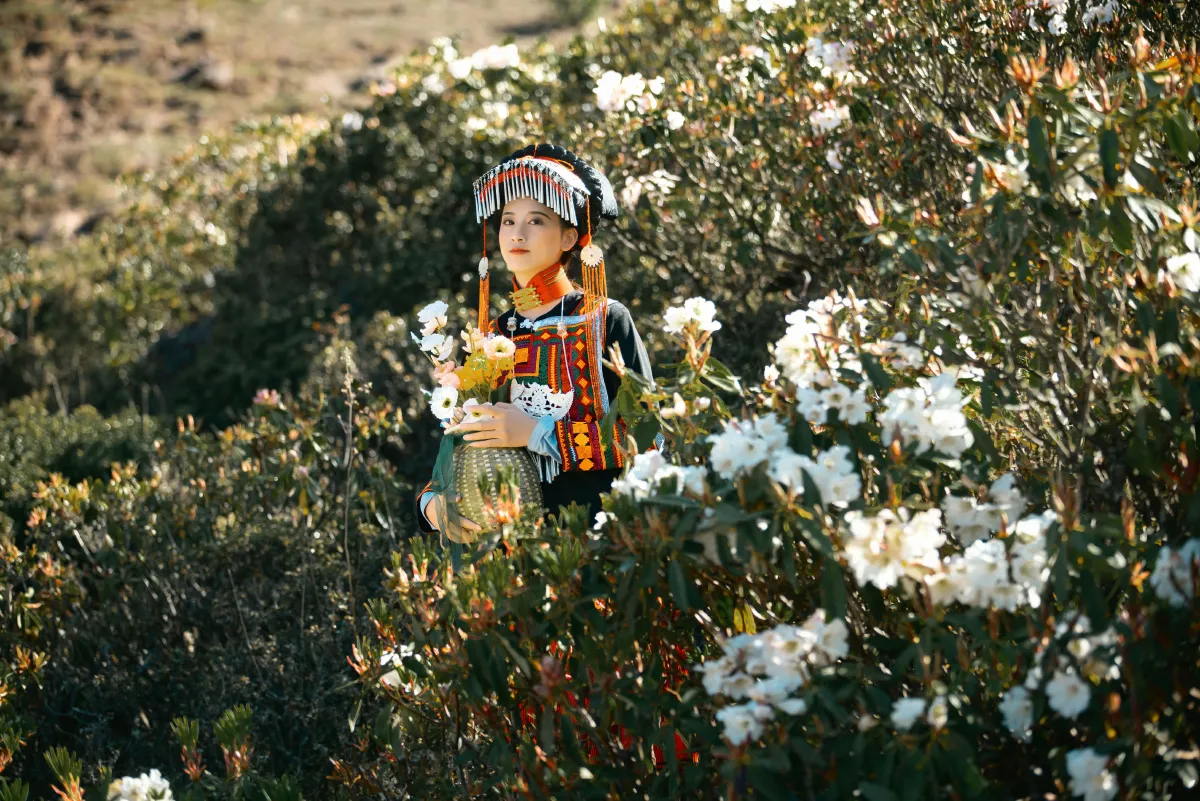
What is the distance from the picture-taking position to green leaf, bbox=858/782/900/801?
5.97ft

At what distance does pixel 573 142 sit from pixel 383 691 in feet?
9.84

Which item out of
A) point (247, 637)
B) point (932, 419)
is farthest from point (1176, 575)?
point (247, 637)

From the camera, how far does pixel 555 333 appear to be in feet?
10.1

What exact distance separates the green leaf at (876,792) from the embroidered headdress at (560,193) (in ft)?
5.17

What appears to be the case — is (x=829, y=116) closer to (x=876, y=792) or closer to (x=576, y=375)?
(x=576, y=375)

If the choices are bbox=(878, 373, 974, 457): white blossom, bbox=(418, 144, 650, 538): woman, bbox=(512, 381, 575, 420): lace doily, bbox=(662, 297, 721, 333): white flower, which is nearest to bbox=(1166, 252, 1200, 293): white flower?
bbox=(878, 373, 974, 457): white blossom

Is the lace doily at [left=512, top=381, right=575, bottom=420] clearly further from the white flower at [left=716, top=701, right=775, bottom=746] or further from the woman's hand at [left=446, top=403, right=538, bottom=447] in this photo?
the white flower at [left=716, top=701, right=775, bottom=746]

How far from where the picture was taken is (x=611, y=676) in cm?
215

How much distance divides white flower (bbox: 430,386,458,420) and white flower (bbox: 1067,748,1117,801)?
161 cm

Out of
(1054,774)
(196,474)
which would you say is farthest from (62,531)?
(1054,774)

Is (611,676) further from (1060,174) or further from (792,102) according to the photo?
(792,102)

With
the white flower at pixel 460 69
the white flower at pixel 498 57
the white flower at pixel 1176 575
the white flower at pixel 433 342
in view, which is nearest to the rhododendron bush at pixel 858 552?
the white flower at pixel 1176 575

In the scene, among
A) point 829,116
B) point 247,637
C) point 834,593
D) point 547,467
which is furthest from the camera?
point 829,116

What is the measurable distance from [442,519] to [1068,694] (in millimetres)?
1585
